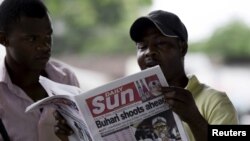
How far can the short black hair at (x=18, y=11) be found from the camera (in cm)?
184

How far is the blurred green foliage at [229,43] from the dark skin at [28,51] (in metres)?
18.5

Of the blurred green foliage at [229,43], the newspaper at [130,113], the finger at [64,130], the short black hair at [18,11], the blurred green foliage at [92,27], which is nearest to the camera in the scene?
the newspaper at [130,113]

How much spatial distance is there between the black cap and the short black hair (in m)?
0.28

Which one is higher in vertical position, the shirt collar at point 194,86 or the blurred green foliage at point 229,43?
the shirt collar at point 194,86

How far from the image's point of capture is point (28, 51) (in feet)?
5.99

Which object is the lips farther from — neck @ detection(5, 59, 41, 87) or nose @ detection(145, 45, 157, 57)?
neck @ detection(5, 59, 41, 87)

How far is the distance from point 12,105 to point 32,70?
0.12 meters

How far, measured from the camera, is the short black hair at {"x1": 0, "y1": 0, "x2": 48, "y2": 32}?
1845 mm

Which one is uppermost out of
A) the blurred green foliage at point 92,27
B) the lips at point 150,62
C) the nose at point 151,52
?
the nose at point 151,52

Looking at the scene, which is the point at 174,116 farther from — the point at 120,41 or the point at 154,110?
the point at 120,41

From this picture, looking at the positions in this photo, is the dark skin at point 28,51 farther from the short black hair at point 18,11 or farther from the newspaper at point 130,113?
the newspaper at point 130,113

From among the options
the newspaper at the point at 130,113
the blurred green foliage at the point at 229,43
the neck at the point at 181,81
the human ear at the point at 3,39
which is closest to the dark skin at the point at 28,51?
the human ear at the point at 3,39

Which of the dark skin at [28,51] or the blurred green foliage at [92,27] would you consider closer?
the dark skin at [28,51]

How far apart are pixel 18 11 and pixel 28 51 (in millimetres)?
127
